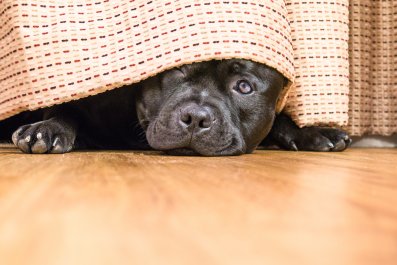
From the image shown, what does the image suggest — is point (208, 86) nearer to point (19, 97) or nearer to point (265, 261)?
point (19, 97)

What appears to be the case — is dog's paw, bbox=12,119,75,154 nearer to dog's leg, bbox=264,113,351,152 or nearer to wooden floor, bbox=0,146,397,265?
wooden floor, bbox=0,146,397,265

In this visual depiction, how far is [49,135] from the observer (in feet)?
6.17

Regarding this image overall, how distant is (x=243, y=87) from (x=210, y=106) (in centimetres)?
18

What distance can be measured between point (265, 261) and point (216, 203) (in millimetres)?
267

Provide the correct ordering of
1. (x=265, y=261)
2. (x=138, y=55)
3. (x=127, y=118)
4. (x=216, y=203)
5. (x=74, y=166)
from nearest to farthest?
(x=265, y=261), (x=216, y=203), (x=74, y=166), (x=138, y=55), (x=127, y=118)

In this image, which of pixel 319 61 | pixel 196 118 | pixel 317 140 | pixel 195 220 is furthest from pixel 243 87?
pixel 195 220

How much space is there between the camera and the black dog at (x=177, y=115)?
185 centimetres

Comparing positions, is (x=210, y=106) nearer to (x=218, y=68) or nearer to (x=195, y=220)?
(x=218, y=68)

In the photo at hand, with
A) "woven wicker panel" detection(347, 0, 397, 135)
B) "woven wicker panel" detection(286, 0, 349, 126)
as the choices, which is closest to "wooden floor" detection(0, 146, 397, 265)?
"woven wicker panel" detection(286, 0, 349, 126)

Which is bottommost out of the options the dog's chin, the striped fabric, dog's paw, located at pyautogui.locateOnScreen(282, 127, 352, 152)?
dog's paw, located at pyautogui.locateOnScreen(282, 127, 352, 152)

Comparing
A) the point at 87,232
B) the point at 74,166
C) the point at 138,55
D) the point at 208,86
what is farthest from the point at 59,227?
the point at 208,86

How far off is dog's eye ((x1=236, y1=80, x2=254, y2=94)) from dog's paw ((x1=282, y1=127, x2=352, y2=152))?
1.69 feet

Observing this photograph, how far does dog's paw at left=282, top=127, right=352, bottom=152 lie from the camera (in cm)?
240

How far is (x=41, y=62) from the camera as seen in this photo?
181cm
